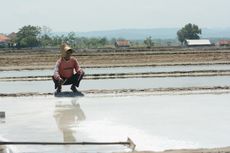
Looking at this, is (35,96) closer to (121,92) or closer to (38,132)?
(121,92)

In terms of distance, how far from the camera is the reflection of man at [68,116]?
22.6ft

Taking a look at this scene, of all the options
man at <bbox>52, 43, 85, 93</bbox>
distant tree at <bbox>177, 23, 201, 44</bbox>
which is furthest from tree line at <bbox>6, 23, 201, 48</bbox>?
man at <bbox>52, 43, 85, 93</bbox>

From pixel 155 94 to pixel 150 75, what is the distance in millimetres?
7262

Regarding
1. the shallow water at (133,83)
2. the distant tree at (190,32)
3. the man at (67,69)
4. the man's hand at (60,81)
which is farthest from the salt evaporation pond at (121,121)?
the distant tree at (190,32)

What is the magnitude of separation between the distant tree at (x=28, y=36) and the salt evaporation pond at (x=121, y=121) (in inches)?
1967

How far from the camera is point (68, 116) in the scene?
830cm

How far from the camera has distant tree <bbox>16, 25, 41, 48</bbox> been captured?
198 ft

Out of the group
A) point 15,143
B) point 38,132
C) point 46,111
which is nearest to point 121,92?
point 46,111

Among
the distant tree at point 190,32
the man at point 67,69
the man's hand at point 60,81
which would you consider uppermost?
the man at point 67,69

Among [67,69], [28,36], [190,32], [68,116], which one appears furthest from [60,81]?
[190,32]

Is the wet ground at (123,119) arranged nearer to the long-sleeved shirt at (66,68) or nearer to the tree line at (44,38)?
the long-sleeved shirt at (66,68)

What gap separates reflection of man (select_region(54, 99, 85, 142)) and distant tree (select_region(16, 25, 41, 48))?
1987 inches

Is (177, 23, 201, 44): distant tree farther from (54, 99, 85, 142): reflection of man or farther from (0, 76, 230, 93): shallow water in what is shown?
(54, 99, 85, 142): reflection of man

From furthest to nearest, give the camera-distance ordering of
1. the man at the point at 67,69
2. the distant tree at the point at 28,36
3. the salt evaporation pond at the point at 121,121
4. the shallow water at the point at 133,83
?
1. the distant tree at the point at 28,36
2. the shallow water at the point at 133,83
3. the man at the point at 67,69
4. the salt evaporation pond at the point at 121,121
